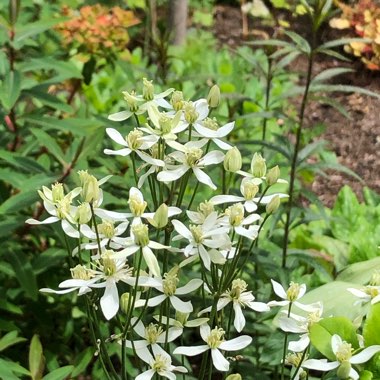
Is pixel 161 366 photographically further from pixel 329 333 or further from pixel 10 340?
pixel 10 340

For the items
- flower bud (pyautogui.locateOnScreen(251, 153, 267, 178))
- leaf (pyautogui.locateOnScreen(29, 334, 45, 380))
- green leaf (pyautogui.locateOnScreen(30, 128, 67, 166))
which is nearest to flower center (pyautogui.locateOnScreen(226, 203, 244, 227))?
flower bud (pyautogui.locateOnScreen(251, 153, 267, 178))

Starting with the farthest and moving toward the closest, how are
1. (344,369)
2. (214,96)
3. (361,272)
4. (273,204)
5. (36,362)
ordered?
(361,272) < (36,362) < (214,96) < (273,204) < (344,369)

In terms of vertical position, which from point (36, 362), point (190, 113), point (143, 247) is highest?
point (190, 113)

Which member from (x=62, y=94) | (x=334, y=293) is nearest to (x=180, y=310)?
(x=334, y=293)

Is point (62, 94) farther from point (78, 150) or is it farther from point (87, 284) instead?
Answer: point (87, 284)

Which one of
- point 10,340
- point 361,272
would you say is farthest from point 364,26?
point 10,340

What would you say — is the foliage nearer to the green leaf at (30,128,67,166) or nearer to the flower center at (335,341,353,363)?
the green leaf at (30,128,67,166)
